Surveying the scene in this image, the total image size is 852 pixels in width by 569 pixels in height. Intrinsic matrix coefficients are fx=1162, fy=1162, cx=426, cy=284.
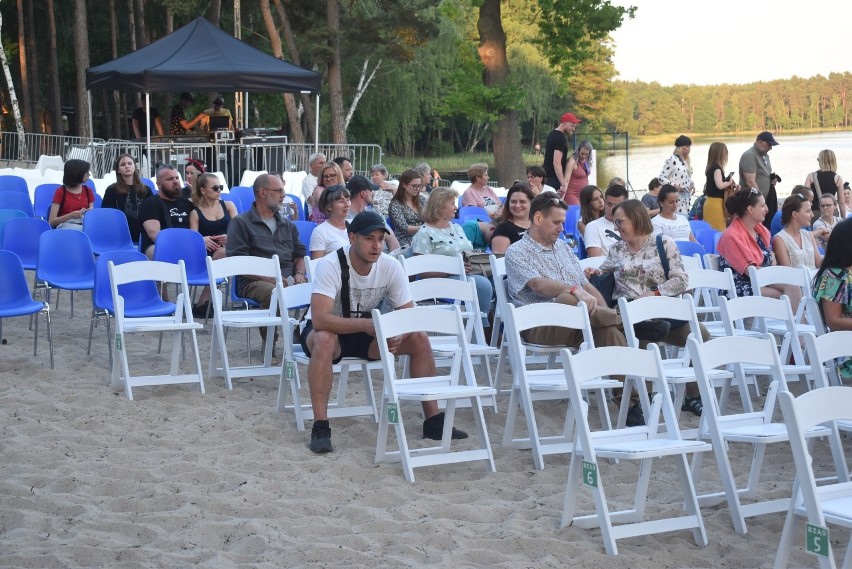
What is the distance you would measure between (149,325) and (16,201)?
554 cm

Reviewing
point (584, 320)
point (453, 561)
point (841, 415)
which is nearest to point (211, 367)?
point (584, 320)

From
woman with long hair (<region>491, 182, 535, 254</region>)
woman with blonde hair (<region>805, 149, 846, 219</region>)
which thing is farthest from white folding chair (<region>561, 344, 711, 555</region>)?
woman with blonde hair (<region>805, 149, 846, 219</region>)

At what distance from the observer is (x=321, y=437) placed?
21.6 ft

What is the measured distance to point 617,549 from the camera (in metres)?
5.08

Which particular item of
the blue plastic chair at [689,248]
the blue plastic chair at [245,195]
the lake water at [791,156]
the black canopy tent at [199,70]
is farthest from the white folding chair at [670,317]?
the black canopy tent at [199,70]

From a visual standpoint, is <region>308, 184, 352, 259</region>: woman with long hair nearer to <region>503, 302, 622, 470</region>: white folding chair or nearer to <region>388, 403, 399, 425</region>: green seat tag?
<region>503, 302, 622, 470</region>: white folding chair

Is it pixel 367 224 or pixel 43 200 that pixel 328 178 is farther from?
pixel 367 224

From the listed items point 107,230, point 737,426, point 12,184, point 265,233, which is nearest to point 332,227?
point 265,233

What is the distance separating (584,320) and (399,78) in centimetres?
3542

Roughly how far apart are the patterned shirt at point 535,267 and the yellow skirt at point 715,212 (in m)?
6.00

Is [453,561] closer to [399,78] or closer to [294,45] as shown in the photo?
[294,45]

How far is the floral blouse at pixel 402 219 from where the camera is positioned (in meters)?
10.5

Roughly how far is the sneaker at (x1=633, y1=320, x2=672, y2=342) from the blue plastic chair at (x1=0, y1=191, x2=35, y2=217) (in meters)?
7.65

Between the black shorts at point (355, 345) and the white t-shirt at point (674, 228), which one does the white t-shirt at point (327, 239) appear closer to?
the black shorts at point (355, 345)
